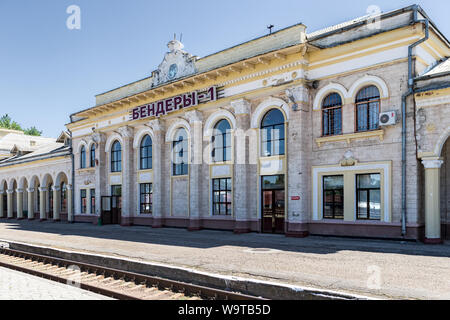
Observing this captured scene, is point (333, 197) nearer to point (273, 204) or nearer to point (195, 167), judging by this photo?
point (273, 204)

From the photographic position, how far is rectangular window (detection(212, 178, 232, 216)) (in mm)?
20859

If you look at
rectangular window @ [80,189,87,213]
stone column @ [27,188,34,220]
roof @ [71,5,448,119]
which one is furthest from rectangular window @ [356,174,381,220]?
stone column @ [27,188,34,220]

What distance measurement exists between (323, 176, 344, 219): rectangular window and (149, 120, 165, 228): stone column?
1077cm

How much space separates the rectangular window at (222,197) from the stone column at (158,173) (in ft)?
13.7

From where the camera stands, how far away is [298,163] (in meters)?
17.3

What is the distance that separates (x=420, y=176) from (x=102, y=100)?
22600 mm

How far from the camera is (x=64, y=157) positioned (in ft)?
110

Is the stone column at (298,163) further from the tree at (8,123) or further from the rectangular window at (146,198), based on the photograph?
the tree at (8,123)

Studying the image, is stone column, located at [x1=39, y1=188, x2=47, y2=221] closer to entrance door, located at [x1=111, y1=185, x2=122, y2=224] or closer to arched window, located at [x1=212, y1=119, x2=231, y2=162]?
entrance door, located at [x1=111, y1=185, x2=122, y2=224]

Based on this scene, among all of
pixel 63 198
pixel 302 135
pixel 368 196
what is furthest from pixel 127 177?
pixel 368 196

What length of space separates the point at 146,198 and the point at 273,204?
10142 millimetres

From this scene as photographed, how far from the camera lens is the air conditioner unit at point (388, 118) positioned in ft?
49.1
